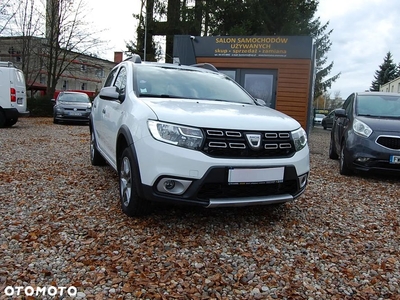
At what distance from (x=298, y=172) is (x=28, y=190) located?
3228 mm

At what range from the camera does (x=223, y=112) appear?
318cm

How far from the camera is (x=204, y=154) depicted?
2.81 meters

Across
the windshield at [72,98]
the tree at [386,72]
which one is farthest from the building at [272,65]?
the tree at [386,72]

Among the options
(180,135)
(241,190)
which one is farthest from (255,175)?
(180,135)

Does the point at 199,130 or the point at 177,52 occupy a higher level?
the point at 177,52

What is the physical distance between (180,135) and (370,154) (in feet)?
12.6

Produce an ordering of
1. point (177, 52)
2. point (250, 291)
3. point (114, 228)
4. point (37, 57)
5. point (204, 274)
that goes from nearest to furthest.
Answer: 1. point (250, 291)
2. point (204, 274)
3. point (114, 228)
4. point (177, 52)
5. point (37, 57)

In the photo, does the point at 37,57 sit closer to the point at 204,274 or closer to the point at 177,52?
the point at 177,52

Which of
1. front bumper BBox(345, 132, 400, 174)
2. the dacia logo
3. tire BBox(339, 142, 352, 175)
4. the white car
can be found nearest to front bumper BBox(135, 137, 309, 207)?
the white car

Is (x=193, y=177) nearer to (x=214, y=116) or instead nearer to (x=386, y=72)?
(x=214, y=116)

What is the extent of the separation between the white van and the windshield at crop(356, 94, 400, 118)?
10562 mm

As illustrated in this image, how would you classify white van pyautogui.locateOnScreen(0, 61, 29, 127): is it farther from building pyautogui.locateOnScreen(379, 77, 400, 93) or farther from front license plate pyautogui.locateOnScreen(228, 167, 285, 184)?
building pyautogui.locateOnScreen(379, 77, 400, 93)

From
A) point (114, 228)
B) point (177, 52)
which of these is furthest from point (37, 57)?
point (114, 228)

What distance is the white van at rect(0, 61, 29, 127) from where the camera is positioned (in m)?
11.4
